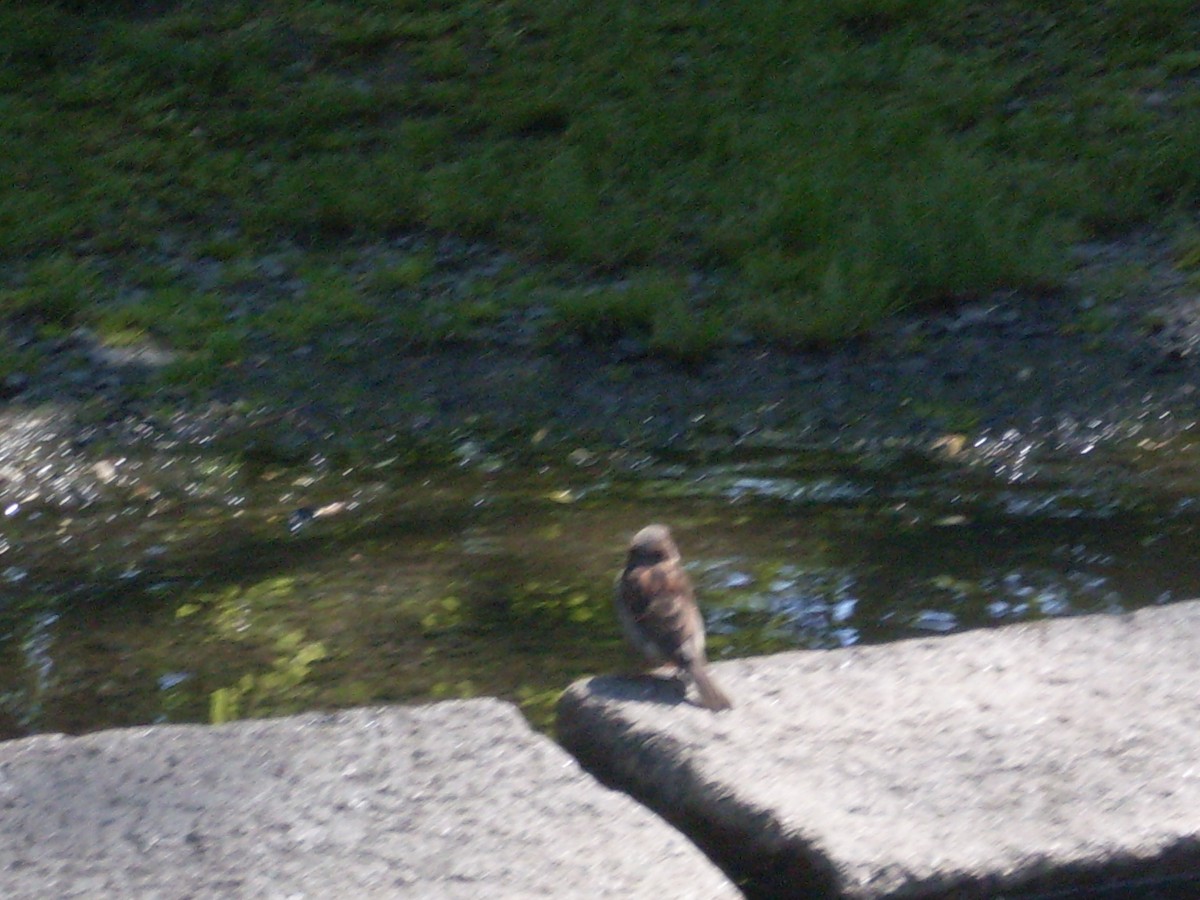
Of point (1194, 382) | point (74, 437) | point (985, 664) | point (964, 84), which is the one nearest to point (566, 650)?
point (985, 664)

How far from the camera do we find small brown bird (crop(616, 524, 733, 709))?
11.7 ft

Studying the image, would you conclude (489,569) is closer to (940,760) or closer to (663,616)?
(663,616)

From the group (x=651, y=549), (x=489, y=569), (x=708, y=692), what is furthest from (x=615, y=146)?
(x=708, y=692)

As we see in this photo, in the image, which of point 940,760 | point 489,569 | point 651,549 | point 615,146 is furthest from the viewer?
point 615,146

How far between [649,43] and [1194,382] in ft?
13.5

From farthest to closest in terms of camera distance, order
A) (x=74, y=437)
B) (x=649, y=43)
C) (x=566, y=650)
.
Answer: (x=649, y=43) < (x=74, y=437) < (x=566, y=650)

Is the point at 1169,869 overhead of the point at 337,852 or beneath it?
beneath

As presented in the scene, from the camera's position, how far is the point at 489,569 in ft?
17.1

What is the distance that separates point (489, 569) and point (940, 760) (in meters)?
2.15

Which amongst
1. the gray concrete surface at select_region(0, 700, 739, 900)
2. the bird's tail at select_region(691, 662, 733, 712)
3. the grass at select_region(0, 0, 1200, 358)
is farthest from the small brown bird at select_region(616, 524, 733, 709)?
the grass at select_region(0, 0, 1200, 358)

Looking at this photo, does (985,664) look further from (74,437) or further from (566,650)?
(74,437)

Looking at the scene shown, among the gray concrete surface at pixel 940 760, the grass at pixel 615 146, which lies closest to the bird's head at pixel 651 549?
the gray concrete surface at pixel 940 760

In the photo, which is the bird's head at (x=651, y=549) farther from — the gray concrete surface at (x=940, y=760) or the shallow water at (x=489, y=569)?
the shallow water at (x=489, y=569)

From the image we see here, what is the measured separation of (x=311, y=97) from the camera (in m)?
9.18
